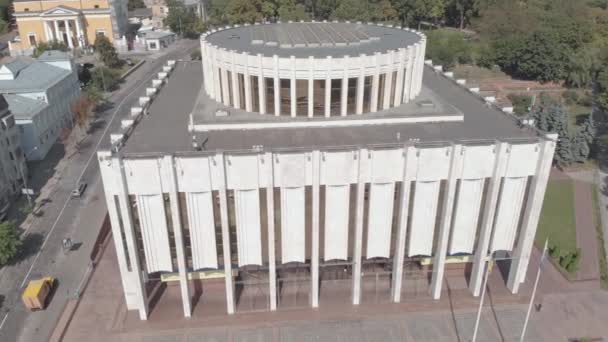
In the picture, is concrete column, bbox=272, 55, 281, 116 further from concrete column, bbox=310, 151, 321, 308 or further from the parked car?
the parked car

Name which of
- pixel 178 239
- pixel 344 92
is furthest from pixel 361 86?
pixel 178 239

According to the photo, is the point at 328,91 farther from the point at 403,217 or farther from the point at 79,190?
the point at 79,190

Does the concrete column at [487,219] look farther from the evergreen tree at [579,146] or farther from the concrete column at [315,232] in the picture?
the evergreen tree at [579,146]

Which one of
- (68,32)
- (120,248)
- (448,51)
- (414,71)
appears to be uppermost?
(414,71)

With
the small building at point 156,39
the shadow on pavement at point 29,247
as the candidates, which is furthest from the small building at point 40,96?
the small building at point 156,39

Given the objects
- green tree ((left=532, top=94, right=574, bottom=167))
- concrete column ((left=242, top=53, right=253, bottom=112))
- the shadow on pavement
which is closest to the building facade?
the shadow on pavement
